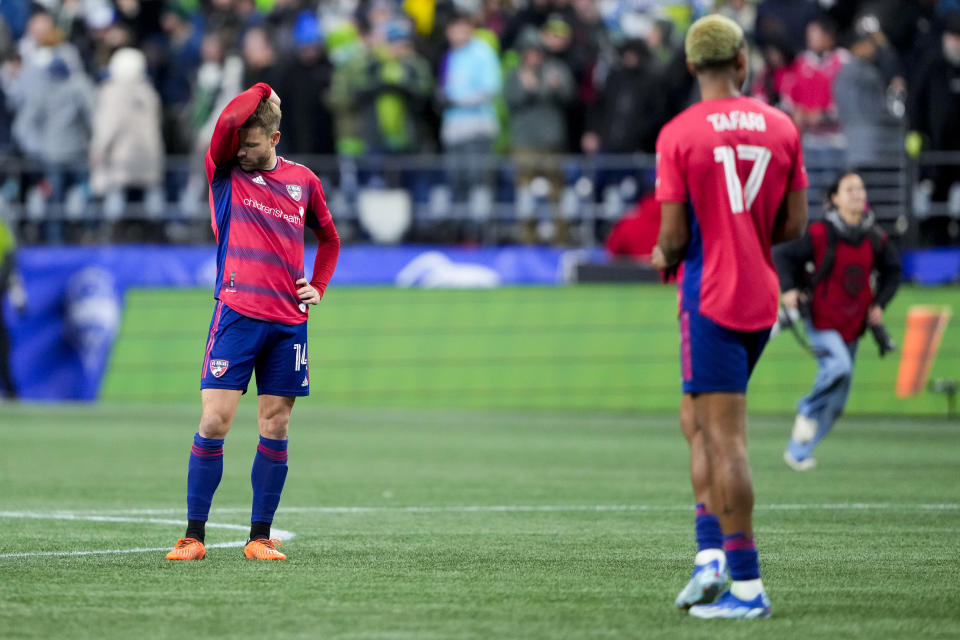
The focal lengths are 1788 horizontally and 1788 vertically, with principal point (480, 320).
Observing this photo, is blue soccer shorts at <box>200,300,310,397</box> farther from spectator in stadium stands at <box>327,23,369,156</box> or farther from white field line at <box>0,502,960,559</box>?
spectator in stadium stands at <box>327,23,369,156</box>

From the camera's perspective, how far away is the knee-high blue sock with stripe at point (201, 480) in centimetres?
874

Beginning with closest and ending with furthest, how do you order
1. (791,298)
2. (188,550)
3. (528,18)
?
(188,550), (791,298), (528,18)

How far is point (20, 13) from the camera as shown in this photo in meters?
27.9

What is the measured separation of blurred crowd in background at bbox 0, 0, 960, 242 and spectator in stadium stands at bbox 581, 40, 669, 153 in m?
0.02

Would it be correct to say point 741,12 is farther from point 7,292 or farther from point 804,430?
point 7,292

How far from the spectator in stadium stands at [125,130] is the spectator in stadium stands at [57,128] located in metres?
0.43

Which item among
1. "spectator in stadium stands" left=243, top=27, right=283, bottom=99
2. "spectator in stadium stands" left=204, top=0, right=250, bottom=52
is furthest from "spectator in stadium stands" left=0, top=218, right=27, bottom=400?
"spectator in stadium stands" left=204, top=0, right=250, bottom=52

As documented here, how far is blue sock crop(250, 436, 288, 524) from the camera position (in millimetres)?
8906

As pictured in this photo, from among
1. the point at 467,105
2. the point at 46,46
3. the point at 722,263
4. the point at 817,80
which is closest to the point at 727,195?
the point at 722,263

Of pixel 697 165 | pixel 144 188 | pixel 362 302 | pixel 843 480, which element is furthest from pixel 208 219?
pixel 697 165

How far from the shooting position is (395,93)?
23719mm

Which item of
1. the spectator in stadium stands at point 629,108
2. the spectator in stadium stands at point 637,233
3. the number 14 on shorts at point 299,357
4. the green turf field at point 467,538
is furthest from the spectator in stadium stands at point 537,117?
the number 14 on shorts at point 299,357

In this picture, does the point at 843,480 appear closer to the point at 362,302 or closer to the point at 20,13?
the point at 362,302

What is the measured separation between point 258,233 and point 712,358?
2807mm
